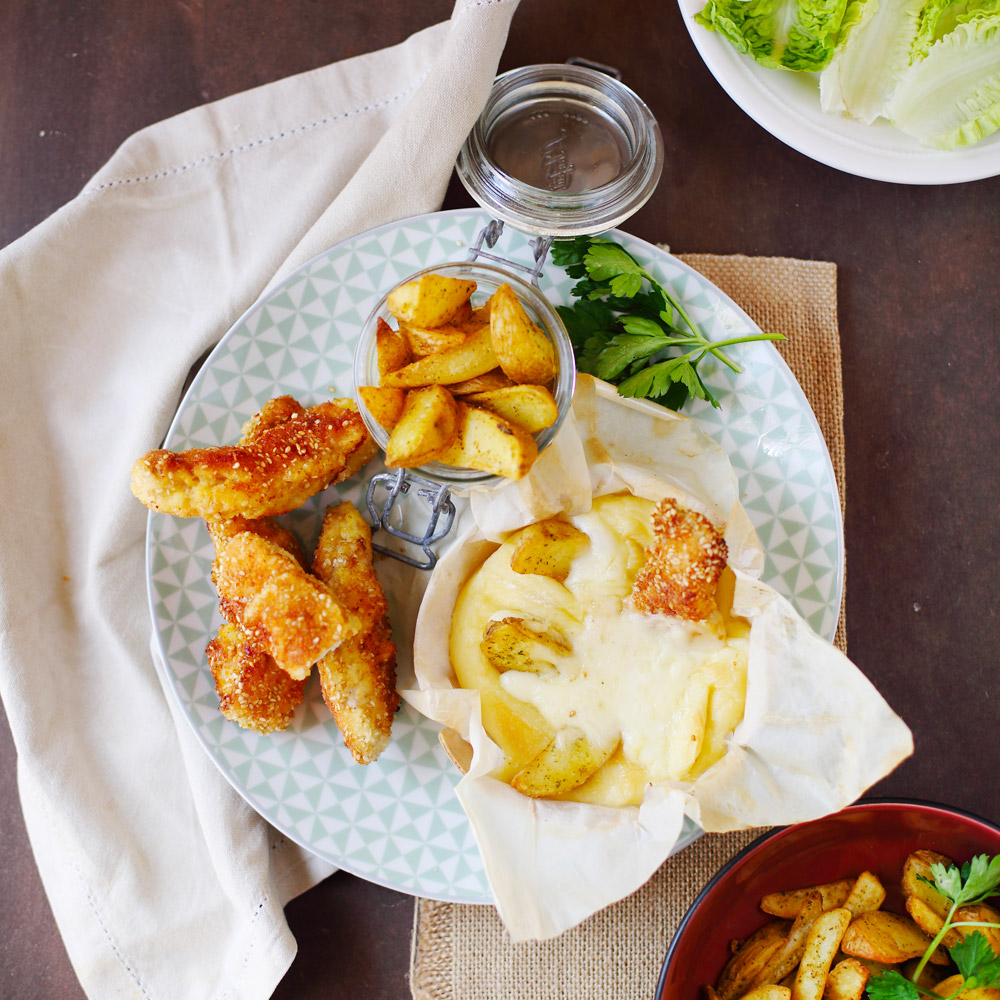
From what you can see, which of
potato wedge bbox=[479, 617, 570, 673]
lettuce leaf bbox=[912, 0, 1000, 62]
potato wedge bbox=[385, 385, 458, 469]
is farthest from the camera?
lettuce leaf bbox=[912, 0, 1000, 62]

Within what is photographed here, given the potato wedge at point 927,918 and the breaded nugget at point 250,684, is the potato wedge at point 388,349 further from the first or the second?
the potato wedge at point 927,918

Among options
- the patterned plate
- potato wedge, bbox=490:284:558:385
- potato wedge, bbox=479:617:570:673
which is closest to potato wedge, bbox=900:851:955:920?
the patterned plate

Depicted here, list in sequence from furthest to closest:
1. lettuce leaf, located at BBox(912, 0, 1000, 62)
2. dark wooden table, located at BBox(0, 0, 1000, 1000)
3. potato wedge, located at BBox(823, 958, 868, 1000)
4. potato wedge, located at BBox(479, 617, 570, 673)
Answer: dark wooden table, located at BBox(0, 0, 1000, 1000)
lettuce leaf, located at BBox(912, 0, 1000, 62)
potato wedge, located at BBox(823, 958, 868, 1000)
potato wedge, located at BBox(479, 617, 570, 673)

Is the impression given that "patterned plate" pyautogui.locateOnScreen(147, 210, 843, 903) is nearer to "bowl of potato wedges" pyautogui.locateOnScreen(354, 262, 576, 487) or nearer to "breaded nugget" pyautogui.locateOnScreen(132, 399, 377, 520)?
"breaded nugget" pyautogui.locateOnScreen(132, 399, 377, 520)

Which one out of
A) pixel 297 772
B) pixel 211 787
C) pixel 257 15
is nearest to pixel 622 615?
pixel 297 772

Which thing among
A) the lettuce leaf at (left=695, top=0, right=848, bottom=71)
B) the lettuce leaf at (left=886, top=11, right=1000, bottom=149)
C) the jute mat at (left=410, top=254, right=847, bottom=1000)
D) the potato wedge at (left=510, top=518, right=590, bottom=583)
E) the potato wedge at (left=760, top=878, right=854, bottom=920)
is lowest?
the jute mat at (left=410, top=254, right=847, bottom=1000)

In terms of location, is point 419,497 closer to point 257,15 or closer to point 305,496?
point 305,496

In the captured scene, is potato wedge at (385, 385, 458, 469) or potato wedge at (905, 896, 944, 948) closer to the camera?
potato wedge at (385, 385, 458, 469)

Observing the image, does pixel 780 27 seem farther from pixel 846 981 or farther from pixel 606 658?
pixel 846 981
